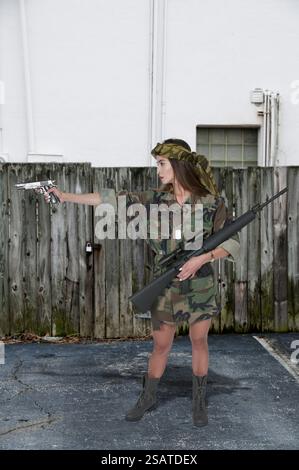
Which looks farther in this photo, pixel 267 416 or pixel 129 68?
pixel 129 68

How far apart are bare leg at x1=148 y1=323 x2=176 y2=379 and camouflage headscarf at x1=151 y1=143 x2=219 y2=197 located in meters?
0.87

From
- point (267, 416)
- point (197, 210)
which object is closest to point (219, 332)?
point (267, 416)

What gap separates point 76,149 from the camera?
9.06 m

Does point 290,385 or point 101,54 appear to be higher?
point 101,54

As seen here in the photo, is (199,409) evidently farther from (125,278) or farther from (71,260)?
(71,260)

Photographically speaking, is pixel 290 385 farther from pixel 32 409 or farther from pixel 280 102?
pixel 280 102

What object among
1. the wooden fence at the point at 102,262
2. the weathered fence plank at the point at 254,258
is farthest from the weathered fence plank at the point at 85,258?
the weathered fence plank at the point at 254,258

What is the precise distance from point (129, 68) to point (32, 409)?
586 centimetres

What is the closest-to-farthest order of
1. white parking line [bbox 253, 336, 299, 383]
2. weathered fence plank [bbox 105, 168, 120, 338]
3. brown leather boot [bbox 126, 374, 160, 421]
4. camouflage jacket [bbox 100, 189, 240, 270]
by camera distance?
1. camouflage jacket [bbox 100, 189, 240, 270]
2. brown leather boot [bbox 126, 374, 160, 421]
3. white parking line [bbox 253, 336, 299, 383]
4. weathered fence plank [bbox 105, 168, 120, 338]

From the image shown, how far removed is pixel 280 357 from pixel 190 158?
2.87m

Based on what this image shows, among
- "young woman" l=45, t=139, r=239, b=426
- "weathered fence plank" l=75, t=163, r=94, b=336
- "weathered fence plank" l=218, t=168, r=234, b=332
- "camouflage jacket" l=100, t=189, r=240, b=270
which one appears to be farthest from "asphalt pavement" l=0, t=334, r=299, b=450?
"camouflage jacket" l=100, t=189, r=240, b=270

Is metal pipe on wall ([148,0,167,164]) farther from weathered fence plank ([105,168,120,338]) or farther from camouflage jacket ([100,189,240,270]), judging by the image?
camouflage jacket ([100,189,240,270])

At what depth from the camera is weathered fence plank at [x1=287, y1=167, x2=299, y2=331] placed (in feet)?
22.1

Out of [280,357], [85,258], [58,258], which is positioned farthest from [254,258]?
[58,258]
